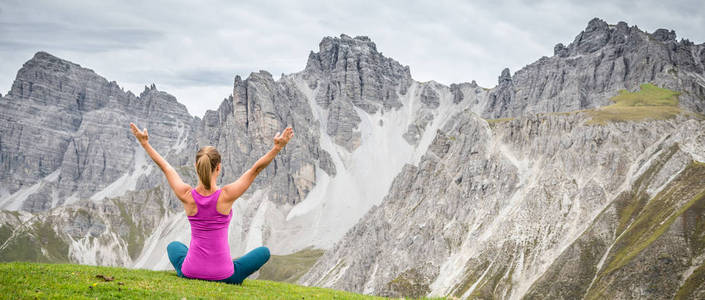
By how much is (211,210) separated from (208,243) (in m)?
1.19

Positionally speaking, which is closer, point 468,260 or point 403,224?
point 468,260

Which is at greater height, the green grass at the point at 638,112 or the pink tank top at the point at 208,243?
the green grass at the point at 638,112

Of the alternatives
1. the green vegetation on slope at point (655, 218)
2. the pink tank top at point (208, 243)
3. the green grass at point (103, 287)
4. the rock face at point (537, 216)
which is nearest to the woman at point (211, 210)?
the pink tank top at point (208, 243)

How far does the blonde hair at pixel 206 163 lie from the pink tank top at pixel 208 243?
0.67 m

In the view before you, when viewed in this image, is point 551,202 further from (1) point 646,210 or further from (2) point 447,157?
(2) point 447,157

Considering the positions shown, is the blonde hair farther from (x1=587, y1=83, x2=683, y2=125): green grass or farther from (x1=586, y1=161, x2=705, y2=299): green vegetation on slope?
(x1=587, y1=83, x2=683, y2=125): green grass

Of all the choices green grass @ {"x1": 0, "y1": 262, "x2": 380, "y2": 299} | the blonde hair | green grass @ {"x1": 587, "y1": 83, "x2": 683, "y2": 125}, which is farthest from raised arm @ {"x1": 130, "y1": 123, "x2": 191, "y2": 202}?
green grass @ {"x1": 587, "y1": 83, "x2": 683, "y2": 125}

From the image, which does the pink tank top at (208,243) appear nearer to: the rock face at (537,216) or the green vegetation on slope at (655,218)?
the rock face at (537,216)

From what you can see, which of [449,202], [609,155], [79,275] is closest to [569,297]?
[609,155]

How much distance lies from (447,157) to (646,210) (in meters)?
81.9

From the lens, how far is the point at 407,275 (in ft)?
412

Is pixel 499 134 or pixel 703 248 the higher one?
pixel 499 134

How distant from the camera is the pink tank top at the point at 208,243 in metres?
11.6

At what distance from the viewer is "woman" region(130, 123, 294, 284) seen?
Result: 11.2 meters
